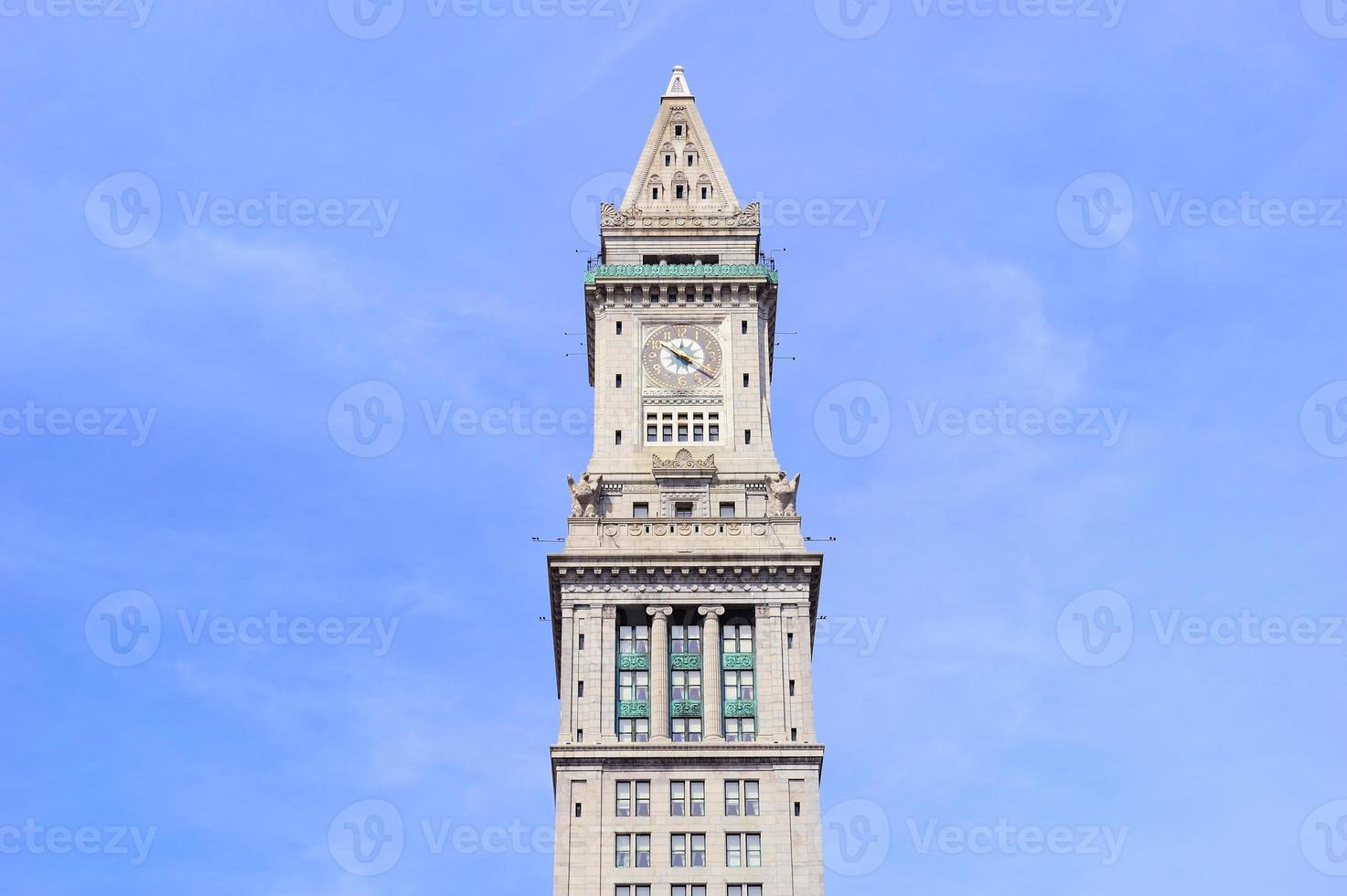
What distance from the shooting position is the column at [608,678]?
143375 mm

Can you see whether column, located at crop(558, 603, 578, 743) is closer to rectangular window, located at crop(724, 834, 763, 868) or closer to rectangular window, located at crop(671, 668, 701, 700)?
rectangular window, located at crop(671, 668, 701, 700)

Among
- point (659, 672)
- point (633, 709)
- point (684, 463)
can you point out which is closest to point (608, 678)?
point (633, 709)

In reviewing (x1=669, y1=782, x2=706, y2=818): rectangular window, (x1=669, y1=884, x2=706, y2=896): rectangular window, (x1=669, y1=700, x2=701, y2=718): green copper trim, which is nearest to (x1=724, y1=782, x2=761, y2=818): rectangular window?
(x1=669, y1=782, x2=706, y2=818): rectangular window

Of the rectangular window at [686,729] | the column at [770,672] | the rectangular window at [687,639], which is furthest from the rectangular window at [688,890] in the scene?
the rectangular window at [687,639]

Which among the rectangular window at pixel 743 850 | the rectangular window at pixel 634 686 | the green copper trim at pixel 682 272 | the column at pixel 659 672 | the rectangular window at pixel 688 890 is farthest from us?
the green copper trim at pixel 682 272

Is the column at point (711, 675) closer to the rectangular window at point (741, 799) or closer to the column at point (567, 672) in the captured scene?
the rectangular window at point (741, 799)

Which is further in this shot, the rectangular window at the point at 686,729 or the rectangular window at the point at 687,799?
the rectangular window at the point at 686,729

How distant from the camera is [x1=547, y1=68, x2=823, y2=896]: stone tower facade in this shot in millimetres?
138500

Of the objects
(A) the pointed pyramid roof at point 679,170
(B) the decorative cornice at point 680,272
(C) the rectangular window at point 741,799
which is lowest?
(C) the rectangular window at point 741,799

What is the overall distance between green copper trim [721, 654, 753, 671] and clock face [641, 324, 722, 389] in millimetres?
21960

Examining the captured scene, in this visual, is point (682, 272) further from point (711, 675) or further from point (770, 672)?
point (770, 672)

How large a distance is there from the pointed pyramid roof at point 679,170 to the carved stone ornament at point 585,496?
24400mm

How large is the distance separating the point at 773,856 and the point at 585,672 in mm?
17168

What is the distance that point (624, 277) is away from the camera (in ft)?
537
